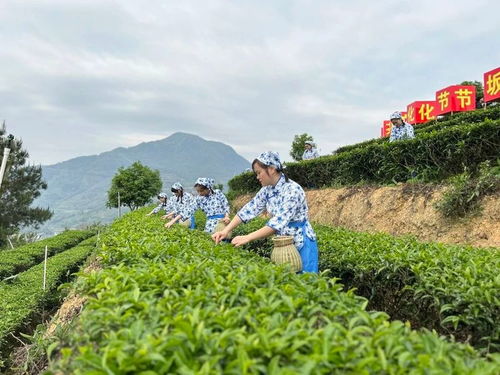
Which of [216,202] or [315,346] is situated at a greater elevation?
[216,202]

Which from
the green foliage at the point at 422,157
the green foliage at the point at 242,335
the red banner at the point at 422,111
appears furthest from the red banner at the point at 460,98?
the green foliage at the point at 242,335

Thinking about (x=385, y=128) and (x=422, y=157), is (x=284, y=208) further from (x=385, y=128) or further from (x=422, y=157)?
(x=385, y=128)

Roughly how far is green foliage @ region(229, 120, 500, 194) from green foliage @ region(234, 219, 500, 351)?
3555 mm

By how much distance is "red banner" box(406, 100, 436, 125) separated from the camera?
19.6 meters

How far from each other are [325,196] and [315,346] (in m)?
10.6

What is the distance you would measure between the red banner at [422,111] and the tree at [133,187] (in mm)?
25706

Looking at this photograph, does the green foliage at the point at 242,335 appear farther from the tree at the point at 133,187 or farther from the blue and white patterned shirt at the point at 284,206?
the tree at the point at 133,187

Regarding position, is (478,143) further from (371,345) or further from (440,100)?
(440,100)

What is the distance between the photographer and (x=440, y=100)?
18.7 m

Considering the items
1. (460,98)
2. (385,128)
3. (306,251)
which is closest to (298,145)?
(385,128)

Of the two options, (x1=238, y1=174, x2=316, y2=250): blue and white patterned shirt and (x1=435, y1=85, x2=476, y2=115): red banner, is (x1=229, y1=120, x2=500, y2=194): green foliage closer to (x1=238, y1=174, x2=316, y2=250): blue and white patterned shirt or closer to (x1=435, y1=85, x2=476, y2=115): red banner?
(x1=238, y1=174, x2=316, y2=250): blue and white patterned shirt

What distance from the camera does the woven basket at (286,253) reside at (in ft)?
11.7

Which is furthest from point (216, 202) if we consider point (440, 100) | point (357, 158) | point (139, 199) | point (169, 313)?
point (139, 199)

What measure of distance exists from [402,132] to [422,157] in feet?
5.52
